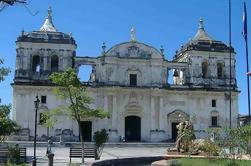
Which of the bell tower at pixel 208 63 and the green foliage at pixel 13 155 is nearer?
the green foliage at pixel 13 155

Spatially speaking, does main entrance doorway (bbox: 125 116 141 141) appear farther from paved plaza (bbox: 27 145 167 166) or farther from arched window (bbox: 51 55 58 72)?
paved plaza (bbox: 27 145 167 166)

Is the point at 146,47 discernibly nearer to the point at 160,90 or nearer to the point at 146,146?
the point at 160,90

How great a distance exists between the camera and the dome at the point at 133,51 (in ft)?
144

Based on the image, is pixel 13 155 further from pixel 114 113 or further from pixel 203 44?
pixel 203 44

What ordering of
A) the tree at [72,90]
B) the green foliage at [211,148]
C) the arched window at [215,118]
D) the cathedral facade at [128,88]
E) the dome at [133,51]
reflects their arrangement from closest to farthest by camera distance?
the green foliage at [211,148] → the tree at [72,90] → the cathedral facade at [128,88] → the dome at [133,51] → the arched window at [215,118]

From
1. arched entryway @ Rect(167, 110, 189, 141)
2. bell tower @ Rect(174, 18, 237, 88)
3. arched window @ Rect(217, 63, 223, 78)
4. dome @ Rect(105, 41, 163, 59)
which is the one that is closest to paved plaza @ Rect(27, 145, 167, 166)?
arched entryway @ Rect(167, 110, 189, 141)

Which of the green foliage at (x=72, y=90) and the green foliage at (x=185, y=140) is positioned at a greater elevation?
the green foliage at (x=72, y=90)

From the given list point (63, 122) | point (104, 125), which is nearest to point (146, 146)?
point (104, 125)

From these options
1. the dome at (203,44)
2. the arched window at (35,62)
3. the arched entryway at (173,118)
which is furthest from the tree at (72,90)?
the dome at (203,44)

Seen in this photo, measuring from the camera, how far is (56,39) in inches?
1718

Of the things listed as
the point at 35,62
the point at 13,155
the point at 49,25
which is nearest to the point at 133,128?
the point at 35,62

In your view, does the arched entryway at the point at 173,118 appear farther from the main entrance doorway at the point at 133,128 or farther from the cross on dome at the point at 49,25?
the cross on dome at the point at 49,25

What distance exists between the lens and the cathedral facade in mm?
42062

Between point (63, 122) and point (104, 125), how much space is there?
3823mm
